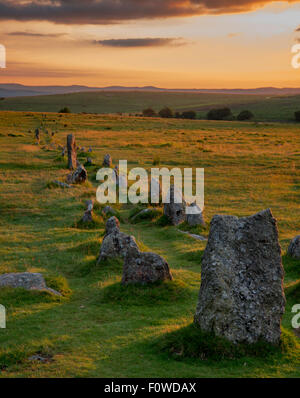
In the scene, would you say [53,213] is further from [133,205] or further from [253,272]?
[253,272]

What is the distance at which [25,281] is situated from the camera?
496 inches

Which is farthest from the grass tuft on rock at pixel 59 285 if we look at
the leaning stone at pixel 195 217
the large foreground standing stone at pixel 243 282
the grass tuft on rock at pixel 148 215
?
the grass tuft on rock at pixel 148 215

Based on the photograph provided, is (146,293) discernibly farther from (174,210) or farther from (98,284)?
(174,210)

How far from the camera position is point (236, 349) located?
8.90 meters

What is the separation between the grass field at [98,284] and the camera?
8633mm

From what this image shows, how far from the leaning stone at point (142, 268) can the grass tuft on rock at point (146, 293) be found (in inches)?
5.7

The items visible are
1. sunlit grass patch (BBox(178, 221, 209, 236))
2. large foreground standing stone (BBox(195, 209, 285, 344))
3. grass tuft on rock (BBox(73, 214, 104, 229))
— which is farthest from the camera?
grass tuft on rock (BBox(73, 214, 104, 229))

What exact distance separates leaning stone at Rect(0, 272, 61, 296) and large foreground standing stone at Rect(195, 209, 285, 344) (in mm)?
4777

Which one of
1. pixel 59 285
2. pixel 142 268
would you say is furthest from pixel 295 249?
pixel 59 285

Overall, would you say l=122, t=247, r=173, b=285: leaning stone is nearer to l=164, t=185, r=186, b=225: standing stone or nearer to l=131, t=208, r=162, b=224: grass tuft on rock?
l=164, t=185, r=186, b=225: standing stone

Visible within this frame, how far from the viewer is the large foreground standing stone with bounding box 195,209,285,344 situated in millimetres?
9023

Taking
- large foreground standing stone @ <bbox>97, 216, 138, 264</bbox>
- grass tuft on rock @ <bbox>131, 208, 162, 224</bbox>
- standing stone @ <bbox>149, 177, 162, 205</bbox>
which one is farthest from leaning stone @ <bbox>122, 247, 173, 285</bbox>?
standing stone @ <bbox>149, 177, 162, 205</bbox>

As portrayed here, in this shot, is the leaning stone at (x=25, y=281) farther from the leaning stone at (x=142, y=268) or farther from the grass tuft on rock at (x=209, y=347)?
the grass tuft on rock at (x=209, y=347)

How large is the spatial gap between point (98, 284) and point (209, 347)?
5.19 meters
